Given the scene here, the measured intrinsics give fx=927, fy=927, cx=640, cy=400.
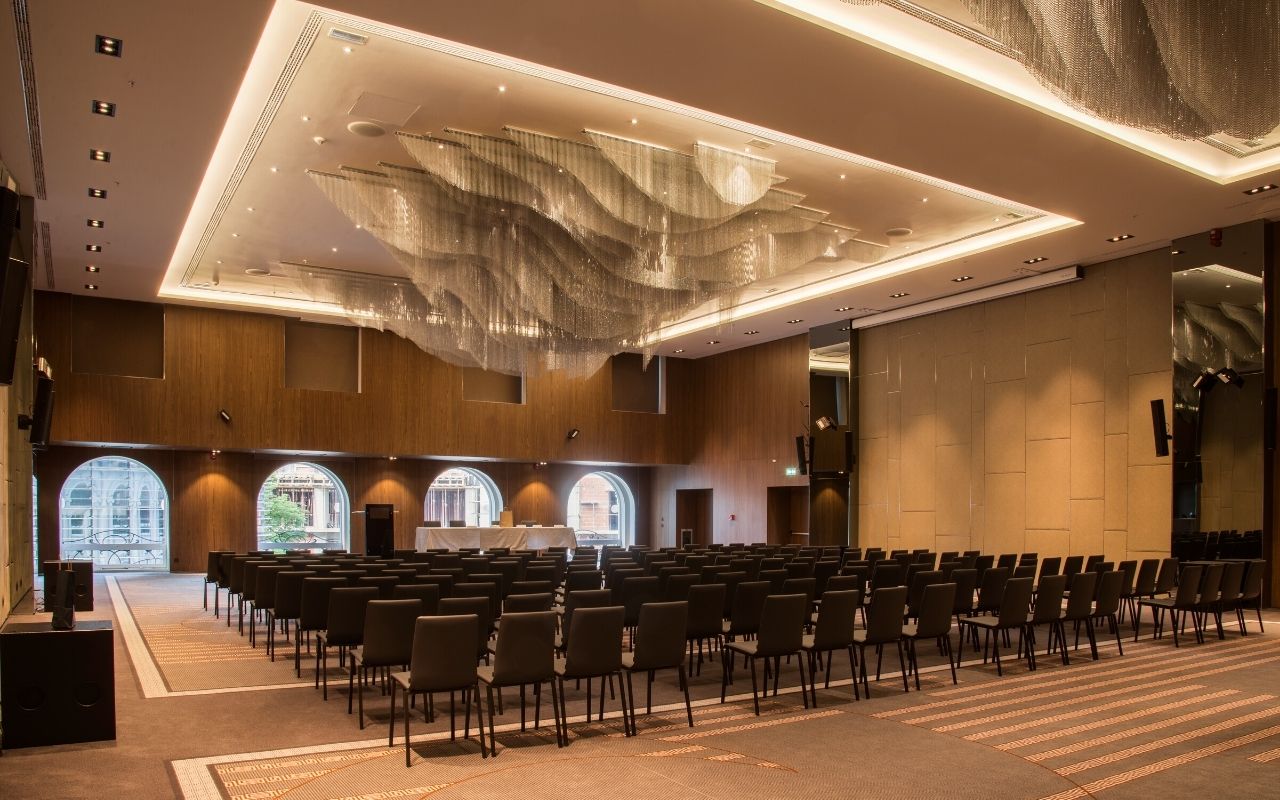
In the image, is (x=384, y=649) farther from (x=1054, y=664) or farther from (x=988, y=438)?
(x=988, y=438)

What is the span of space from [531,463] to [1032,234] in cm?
1363

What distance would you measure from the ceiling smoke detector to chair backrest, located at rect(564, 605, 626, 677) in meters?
6.57

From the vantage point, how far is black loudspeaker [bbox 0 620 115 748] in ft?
17.3

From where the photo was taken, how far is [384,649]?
6074mm

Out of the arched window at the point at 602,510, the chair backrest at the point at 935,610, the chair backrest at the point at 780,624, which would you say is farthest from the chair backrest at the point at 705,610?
the arched window at the point at 602,510

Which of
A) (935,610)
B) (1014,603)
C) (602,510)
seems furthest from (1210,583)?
(602,510)

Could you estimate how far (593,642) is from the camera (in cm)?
577

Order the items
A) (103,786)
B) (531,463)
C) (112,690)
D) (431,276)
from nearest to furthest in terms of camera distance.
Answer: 1. (103,786)
2. (112,690)
3. (431,276)
4. (531,463)

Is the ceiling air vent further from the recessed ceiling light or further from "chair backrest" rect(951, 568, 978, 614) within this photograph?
"chair backrest" rect(951, 568, 978, 614)

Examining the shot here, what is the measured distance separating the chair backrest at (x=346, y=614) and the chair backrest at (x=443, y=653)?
1.83 meters

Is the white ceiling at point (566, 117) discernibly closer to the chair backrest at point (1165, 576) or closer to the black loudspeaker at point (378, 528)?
the chair backrest at point (1165, 576)

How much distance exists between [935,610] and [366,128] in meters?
7.60

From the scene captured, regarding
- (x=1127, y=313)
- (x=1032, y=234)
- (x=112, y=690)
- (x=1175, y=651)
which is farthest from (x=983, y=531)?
(x=112, y=690)

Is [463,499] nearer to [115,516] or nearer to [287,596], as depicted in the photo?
[115,516]
